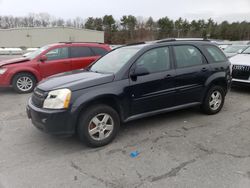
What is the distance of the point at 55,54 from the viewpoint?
7363 millimetres

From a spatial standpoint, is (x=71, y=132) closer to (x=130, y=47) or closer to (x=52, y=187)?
(x=52, y=187)

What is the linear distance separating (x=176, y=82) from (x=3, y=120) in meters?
3.88

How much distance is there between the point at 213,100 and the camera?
4762 mm

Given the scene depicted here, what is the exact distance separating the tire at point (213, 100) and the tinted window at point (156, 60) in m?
1.33

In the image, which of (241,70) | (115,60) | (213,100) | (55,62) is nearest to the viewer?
(115,60)

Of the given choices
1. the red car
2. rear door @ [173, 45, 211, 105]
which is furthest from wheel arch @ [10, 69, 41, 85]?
rear door @ [173, 45, 211, 105]

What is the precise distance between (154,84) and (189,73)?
3.02 ft

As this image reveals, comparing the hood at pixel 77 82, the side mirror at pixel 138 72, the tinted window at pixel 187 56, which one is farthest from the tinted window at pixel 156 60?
the hood at pixel 77 82

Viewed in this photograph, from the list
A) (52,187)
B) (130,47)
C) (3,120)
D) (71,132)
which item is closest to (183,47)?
(130,47)

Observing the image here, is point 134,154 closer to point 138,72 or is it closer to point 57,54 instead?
point 138,72

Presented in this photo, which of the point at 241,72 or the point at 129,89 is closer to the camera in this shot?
the point at 129,89

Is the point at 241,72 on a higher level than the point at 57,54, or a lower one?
lower

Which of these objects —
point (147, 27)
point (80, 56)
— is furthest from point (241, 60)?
point (147, 27)

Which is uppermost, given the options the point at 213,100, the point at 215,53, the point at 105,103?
the point at 215,53
